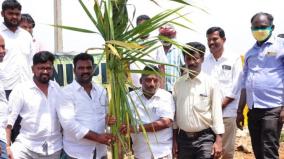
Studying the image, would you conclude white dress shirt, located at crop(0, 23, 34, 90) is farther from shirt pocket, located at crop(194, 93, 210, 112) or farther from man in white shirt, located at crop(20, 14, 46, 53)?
shirt pocket, located at crop(194, 93, 210, 112)

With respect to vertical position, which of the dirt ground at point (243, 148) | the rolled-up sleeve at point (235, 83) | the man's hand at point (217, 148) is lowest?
the dirt ground at point (243, 148)

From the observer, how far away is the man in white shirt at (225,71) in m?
6.43

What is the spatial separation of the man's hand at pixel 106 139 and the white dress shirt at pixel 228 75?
1.95 metres

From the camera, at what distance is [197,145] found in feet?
18.0

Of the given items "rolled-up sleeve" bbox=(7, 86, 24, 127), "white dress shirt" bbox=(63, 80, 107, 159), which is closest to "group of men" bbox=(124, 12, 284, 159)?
"white dress shirt" bbox=(63, 80, 107, 159)

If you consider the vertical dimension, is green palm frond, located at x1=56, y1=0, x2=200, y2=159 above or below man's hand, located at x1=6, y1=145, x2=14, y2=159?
above

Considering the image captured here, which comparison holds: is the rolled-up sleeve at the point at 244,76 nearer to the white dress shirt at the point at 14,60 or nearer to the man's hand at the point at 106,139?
the man's hand at the point at 106,139

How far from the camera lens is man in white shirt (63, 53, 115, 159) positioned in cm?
517

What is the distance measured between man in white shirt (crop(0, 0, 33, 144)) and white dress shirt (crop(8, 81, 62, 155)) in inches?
32.8

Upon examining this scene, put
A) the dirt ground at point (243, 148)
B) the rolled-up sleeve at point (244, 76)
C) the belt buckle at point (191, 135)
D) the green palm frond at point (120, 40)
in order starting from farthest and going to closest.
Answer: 1. the dirt ground at point (243, 148)
2. the rolled-up sleeve at point (244, 76)
3. the belt buckle at point (191, 135)
4. the green palm frond at point (120, 40)

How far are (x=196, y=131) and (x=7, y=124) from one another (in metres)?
1.88

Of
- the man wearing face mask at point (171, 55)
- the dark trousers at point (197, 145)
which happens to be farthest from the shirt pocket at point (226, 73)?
the dark trousers at point (197, 145)

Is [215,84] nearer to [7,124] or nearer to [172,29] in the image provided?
[172,29]

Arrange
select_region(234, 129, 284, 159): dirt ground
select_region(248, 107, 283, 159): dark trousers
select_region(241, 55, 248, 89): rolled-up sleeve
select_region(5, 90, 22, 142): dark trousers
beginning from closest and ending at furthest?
select_region(5, 90, 22, 142): dark trousers < select_region(248, 107, 283, 159): dark trousers < select_region(241, 55, 248, 89): rolled-up sleeve < select_region(234, 129, 284, 159): dirt ground
